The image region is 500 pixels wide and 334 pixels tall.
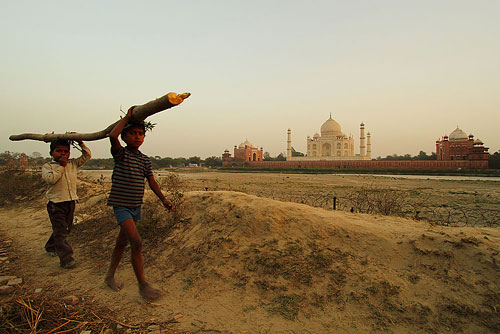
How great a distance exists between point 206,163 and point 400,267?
69.3 m

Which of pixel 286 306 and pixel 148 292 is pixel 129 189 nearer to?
pixel 148 292

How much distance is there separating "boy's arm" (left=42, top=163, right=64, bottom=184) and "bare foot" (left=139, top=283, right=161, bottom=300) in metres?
1.86

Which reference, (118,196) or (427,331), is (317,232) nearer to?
(427,331)

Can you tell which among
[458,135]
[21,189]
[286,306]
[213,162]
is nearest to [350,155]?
[458,135]

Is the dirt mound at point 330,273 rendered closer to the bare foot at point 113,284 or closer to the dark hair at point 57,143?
the bare foot at point 113,284

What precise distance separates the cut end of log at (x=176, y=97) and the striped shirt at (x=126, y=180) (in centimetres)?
77

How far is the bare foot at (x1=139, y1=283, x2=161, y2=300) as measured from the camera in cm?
258

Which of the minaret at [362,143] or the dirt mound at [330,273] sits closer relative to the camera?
the dirt mound at [330,273]

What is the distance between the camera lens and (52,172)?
3.38 meters

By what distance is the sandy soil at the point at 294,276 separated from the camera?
2.28 meters

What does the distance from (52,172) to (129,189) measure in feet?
4.83

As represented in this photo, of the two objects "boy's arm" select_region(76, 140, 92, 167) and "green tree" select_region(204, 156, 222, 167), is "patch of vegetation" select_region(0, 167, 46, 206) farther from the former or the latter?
"green tree" select_region(204, 156, 222, 167)

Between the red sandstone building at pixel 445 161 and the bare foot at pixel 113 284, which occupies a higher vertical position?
the red sandstone building at pixel 445 161

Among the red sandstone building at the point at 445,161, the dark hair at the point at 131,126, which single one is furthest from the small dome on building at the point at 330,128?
the dark hair at the point at 131,126
